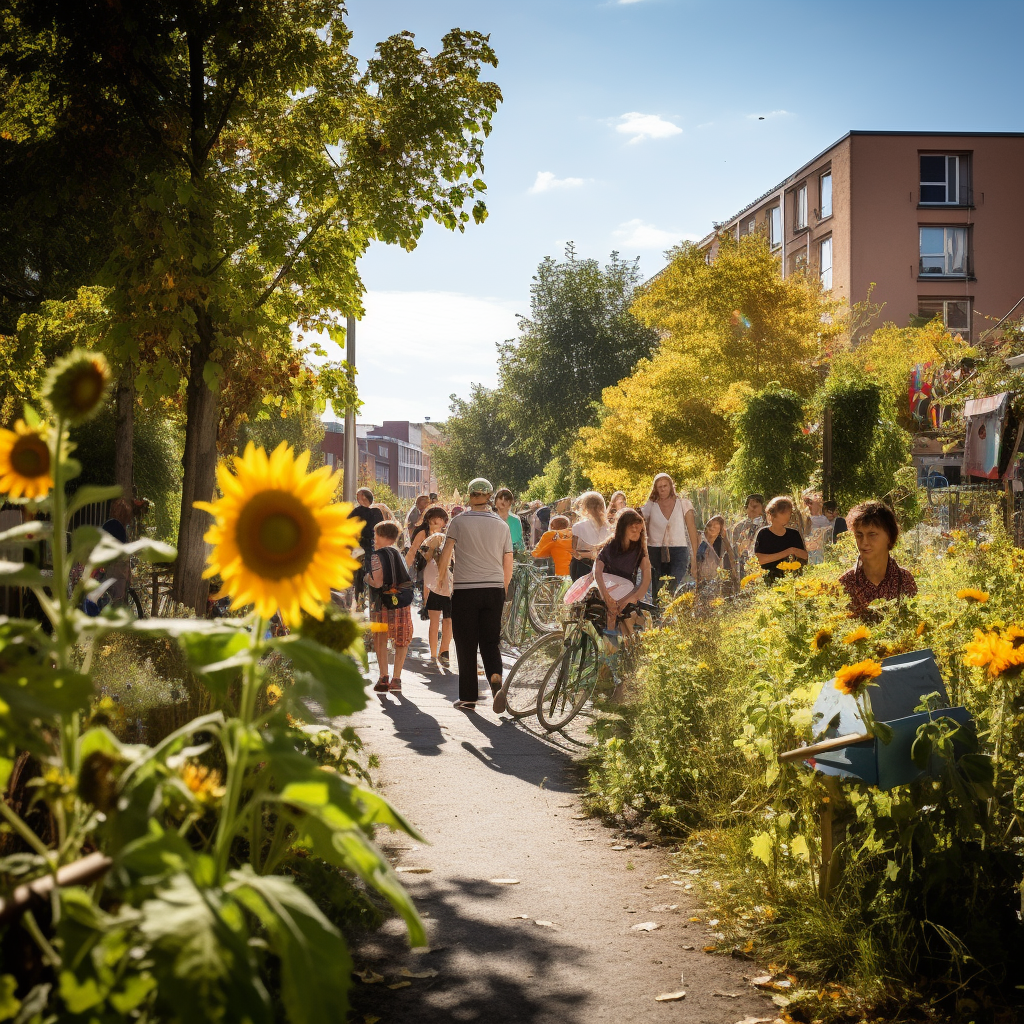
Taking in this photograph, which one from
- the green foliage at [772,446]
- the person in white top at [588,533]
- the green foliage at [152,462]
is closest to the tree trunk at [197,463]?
the person in white top at [588,533]

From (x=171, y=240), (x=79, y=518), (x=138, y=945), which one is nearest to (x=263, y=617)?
(x=138, y=945)

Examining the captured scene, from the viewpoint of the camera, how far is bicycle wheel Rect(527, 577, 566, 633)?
14.1m

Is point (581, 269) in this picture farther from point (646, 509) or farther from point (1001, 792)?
point (1001, 792)

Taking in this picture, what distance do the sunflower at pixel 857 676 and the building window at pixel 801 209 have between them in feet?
166

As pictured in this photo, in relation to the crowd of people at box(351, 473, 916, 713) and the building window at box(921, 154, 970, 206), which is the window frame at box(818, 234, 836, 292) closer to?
the building window at box(921, 154, 970, 206)

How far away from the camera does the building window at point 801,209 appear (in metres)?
50.2

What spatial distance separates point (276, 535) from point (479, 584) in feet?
26.4

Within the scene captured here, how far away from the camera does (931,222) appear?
46219 millimetres

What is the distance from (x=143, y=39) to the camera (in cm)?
806

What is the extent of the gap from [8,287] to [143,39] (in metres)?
9.56

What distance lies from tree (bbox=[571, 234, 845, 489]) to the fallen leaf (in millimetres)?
23688

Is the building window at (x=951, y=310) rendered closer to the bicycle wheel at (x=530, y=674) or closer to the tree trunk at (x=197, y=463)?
the bicycle wheel at (x=530, y=674)

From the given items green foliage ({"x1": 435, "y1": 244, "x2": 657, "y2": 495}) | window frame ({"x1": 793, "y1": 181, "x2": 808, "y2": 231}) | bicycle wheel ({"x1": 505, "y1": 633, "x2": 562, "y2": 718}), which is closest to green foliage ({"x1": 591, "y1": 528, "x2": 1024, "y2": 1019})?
bicycle wheel ({"x1": 505, "y1": 633, "x2": 562, "y2": 718})

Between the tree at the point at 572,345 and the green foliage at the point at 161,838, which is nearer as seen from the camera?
the green foliage at the point at 161,838
